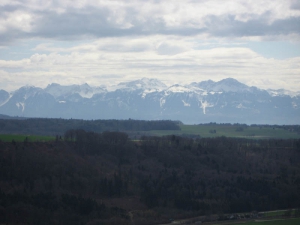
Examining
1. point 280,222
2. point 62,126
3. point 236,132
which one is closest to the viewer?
point 280,222

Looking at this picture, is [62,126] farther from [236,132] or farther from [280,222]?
[280,222]

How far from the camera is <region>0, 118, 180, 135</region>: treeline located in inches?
5138

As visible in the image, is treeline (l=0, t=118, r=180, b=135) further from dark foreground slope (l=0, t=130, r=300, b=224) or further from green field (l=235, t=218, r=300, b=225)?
green field (l=235, t=218, r=300, b=225)

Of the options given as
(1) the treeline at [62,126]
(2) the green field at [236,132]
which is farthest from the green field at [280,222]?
(2) the green field at [236,132]

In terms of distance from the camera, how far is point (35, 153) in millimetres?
74375

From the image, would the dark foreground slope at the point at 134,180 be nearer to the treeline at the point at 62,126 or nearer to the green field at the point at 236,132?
the green field at the point at 236,132

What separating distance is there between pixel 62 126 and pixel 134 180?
69249 mm

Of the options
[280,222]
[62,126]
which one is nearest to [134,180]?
[280,222]

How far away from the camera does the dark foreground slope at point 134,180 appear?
2402 inches

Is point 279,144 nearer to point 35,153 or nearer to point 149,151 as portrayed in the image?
point 149,151

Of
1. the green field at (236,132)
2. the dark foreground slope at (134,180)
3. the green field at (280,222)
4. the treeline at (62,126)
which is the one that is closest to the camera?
the green field at (280,222)

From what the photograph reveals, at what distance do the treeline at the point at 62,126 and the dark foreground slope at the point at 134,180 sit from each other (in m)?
41.8

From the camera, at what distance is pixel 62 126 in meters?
143

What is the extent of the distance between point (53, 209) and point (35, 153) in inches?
642
